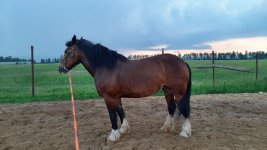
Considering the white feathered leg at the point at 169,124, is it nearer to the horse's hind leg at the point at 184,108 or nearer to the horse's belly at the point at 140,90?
the horse's hind leg at the point at 184,108

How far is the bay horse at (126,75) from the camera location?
6.46 m

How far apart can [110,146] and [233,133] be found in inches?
96.7

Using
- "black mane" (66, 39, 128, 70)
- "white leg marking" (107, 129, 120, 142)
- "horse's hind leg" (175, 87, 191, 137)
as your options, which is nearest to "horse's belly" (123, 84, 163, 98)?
"horse's hind leg" (175, 87, 191, 137)

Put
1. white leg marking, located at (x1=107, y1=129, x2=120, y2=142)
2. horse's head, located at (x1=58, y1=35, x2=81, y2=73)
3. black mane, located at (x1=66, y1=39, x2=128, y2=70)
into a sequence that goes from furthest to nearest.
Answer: horse's head, located at (x1=58, y1=35, x2=81, y2=73), black mane, located at (x1=66, y1=39, x2=128, y2=70), white leg marking, located at (x1=107, y1=129, x2=120, y2=142)

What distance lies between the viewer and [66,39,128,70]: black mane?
21.7 ft

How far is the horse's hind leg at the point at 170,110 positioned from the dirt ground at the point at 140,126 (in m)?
0.17

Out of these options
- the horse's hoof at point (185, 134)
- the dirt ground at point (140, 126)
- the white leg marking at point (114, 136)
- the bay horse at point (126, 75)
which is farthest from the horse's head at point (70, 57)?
the horse's hoof at point (185, 134)

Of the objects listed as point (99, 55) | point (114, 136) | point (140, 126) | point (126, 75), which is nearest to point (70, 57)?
point (99, 55)

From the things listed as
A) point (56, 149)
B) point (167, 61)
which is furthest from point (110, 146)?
point (167, 61)

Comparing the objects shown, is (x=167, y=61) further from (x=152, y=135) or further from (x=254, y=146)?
(x=254, y=146)

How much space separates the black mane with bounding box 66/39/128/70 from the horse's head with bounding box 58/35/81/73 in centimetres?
14

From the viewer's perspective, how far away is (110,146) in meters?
6.06

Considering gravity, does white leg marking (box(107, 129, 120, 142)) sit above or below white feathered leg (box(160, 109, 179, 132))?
below

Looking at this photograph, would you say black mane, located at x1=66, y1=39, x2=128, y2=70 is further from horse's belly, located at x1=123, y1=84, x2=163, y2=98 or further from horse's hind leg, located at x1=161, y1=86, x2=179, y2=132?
horse's hind leg, located at x1=161, y1=86, x2=179, y2=132
